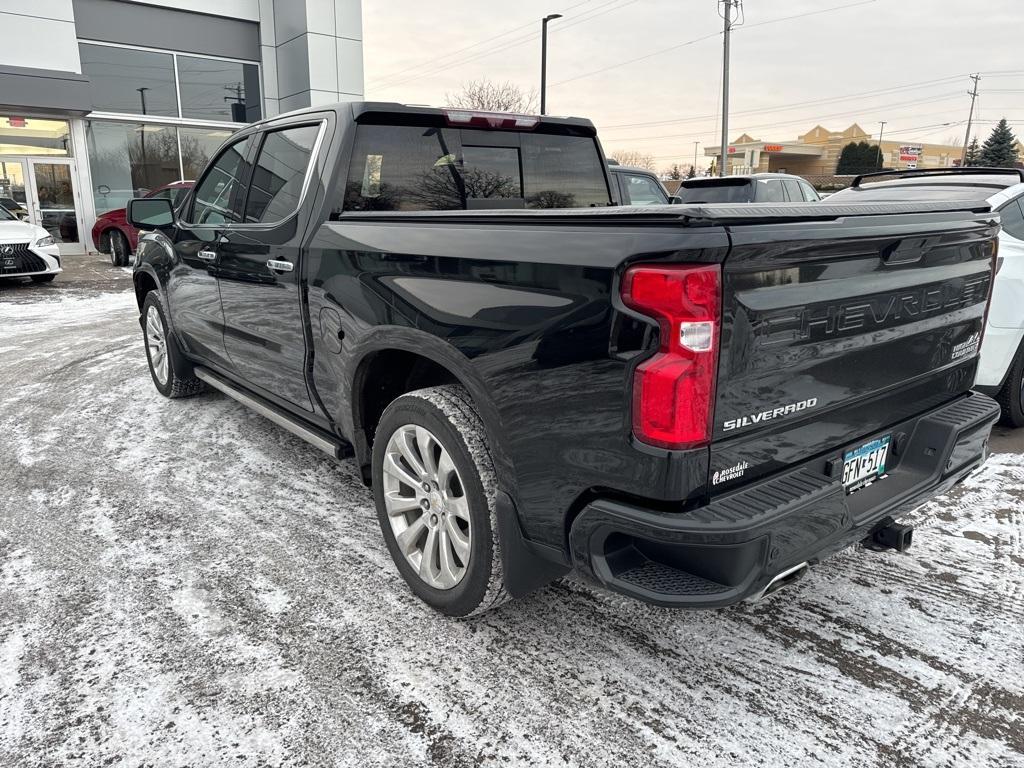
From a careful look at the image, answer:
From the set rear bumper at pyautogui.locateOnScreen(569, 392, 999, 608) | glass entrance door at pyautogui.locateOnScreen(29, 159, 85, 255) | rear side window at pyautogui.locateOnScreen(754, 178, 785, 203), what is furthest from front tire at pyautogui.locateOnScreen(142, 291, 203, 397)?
glass entrance door at pyautogui.locateOnScreen(29, 159, 85, 255)

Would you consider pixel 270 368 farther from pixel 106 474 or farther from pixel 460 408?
pixel 460 408

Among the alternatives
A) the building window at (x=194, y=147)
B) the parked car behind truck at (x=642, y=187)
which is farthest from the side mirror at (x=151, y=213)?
the building window at (x=194, y=147)

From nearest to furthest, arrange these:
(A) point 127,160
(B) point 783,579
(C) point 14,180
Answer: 1. (B) point 783,579
2. (C) point 14,180
3. (A) point 127,160

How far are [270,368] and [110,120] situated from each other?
1896cm

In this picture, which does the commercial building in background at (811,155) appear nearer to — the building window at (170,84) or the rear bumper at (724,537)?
the building window at (170,84)

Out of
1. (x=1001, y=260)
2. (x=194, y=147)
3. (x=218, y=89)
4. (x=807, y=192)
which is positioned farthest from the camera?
(x=218, y=89)

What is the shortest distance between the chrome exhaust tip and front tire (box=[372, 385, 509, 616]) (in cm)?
86

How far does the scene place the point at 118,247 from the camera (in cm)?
1627

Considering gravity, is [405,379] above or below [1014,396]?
above

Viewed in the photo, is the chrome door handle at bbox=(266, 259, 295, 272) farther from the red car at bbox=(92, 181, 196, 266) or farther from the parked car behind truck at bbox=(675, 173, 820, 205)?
the red car at bbox=(92, 181, 196, 266)

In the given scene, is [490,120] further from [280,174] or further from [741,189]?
[741,189]

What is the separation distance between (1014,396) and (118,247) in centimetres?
1691

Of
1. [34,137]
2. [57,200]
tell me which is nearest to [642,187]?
[57,200]

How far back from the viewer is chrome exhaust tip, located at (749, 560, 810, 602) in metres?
2.10
